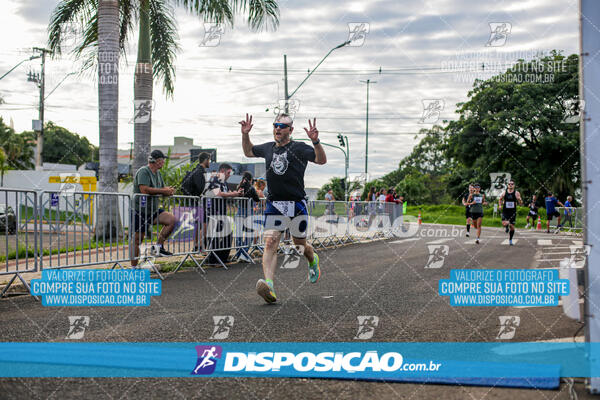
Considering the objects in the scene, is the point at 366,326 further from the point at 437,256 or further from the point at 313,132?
the point at 437,256

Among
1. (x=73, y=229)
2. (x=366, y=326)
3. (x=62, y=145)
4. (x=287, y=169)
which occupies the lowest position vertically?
(x=366, y=326)

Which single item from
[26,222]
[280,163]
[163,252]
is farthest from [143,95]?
[280,163]

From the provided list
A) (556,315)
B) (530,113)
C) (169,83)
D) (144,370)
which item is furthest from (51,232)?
(530,113)

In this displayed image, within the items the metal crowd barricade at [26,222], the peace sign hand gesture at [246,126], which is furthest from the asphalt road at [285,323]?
the peace sign hand gesture at [246,126]

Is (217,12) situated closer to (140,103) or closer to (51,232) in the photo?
(140,103)

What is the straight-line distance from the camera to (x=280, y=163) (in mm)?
5934

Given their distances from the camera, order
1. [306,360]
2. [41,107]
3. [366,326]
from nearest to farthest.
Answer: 1. [306,360]
2. [366,326]
3. [41,107]

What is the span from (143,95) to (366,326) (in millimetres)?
11635

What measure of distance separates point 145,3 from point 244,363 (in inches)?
506

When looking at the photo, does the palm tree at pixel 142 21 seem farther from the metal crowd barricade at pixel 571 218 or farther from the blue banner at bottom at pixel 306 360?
the metal crowd barricade at pixel 571 218

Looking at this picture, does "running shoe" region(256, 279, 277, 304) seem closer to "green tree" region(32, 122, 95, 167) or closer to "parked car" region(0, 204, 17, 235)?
"parked car" region(0, 204, 17, 235)

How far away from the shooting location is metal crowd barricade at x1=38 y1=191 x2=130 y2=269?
23.1 ft

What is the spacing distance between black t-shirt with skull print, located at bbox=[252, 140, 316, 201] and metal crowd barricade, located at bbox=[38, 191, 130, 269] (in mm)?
2344

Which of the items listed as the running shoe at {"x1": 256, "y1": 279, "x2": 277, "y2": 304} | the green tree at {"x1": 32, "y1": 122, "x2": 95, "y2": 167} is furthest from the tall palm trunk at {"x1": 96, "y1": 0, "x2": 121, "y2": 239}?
the green tree at {"x1": 32, "y1": 122, "x2": 95, "y2": 167}
